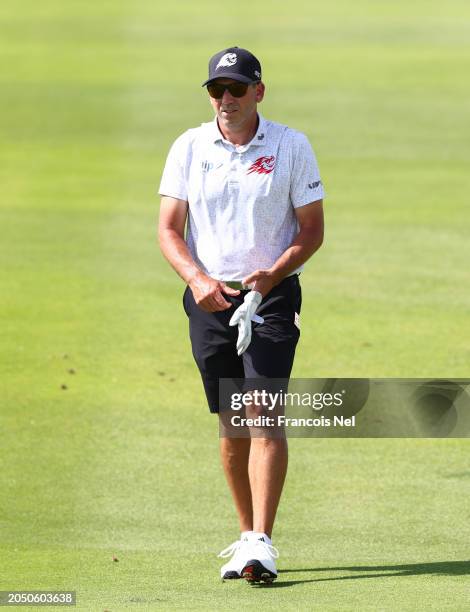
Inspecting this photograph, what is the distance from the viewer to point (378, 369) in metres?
12.0

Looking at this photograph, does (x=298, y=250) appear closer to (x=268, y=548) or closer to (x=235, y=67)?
(x=235, y=67)

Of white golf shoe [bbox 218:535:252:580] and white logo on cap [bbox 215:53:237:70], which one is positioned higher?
white logo on cap [bbox 215:53:237:70]

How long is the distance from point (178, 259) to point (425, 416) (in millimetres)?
1823

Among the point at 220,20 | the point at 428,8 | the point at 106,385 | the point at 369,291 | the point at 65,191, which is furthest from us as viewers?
the point at 428,8

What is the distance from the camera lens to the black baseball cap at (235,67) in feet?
24.5

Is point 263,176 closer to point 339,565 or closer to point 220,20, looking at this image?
point 339,565

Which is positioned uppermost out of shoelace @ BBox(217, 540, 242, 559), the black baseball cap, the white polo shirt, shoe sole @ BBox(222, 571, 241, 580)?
the black baseball cap

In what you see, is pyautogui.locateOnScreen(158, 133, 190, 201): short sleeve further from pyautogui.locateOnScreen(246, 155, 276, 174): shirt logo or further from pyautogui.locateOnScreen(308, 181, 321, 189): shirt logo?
pyautogui.locateOnScreen(308, 181, 321, 189): shirt logo

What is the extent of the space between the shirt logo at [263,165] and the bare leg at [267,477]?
1.27m

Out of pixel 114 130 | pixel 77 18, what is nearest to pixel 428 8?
pixel 77 18

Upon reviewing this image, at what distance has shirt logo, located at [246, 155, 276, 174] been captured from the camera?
7488mm

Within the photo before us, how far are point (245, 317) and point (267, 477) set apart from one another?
0.76 meters

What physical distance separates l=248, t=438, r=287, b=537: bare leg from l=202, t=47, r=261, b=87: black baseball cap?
172 centimetres

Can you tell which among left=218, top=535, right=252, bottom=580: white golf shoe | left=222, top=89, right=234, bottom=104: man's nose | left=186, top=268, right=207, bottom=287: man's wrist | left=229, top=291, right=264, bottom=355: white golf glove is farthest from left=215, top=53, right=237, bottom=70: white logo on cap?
left=218, top=535, right=252, bottom=580: white golf shoe
